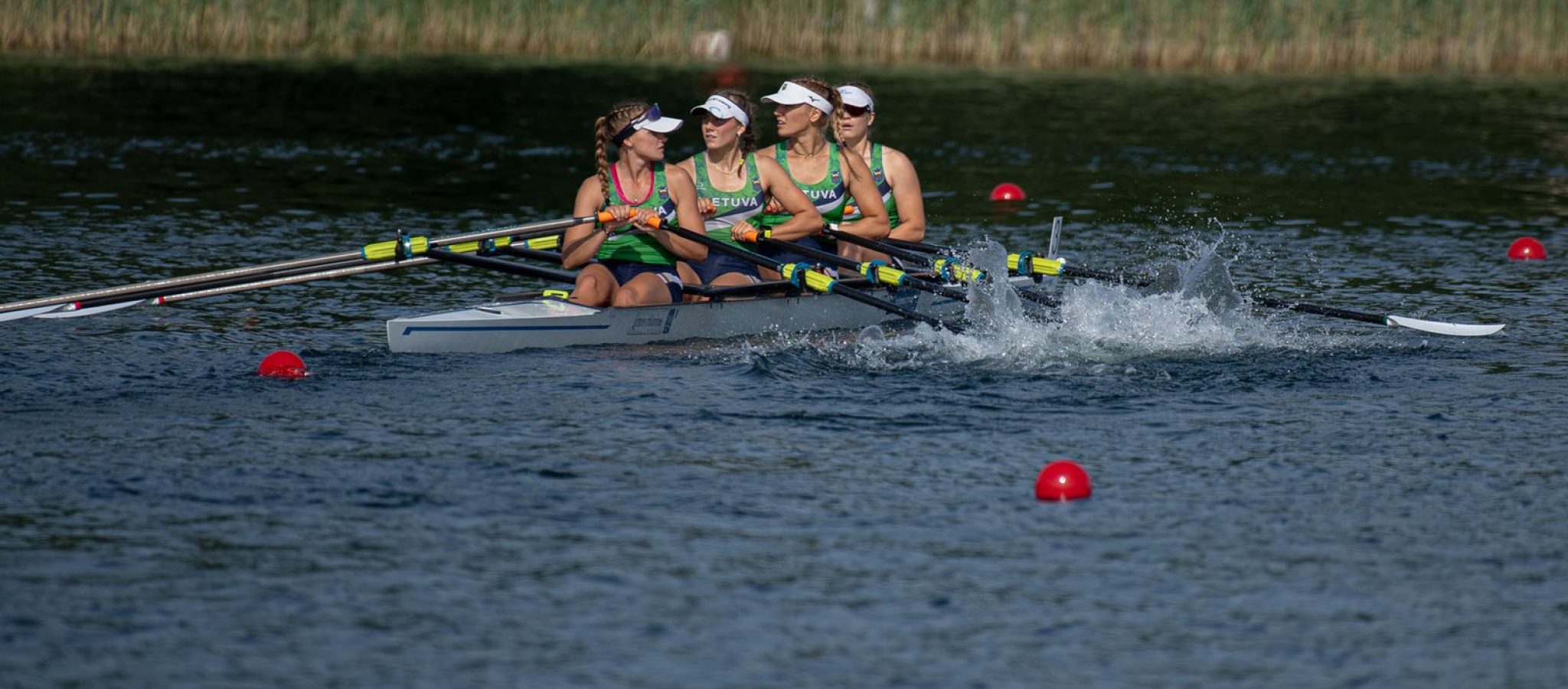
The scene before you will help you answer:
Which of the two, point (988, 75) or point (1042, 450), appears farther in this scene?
point (988, 75)

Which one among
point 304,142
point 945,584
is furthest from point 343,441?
point 304,142

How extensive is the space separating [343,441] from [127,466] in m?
0.92

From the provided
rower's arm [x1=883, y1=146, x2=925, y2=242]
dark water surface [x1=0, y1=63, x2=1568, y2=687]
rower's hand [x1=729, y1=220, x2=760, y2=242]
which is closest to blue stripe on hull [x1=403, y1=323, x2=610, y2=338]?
dark water surface [x1=0, y1=63, x2=1568, y2=687]

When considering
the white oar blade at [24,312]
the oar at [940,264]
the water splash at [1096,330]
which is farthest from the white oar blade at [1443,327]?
the white oar blade at [24,312]

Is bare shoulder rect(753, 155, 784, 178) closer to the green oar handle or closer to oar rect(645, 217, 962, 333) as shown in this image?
oar rect(645, 217, 962, 333)

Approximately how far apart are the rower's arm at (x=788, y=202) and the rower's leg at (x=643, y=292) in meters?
0.94

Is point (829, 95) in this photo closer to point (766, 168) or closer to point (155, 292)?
point (766, 168)

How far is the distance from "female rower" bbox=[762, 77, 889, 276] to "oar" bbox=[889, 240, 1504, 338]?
1047 mm

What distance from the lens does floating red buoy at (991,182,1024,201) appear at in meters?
17.6

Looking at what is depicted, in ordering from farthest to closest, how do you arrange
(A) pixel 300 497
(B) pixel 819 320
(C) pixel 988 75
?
(C) pixel 988 75, (B) pixel 819 320, (A) pixel 300 497

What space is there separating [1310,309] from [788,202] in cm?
315

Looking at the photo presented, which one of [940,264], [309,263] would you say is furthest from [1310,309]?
[309,263]

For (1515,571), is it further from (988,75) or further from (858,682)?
(988,75)

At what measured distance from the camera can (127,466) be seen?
7.62m
